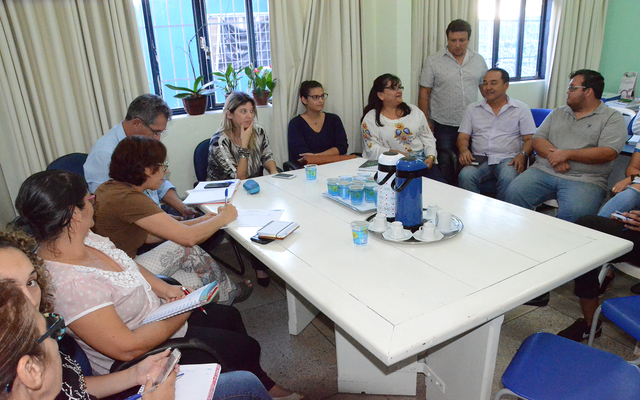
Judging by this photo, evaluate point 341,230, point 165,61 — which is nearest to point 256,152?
point 165,61

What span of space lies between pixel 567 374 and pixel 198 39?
132 inches

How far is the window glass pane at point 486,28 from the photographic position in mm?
4621

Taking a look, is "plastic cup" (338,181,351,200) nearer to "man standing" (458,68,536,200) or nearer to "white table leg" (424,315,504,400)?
"white table leg" (424,315,504,400)

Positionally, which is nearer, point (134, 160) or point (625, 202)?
point (134, 160)

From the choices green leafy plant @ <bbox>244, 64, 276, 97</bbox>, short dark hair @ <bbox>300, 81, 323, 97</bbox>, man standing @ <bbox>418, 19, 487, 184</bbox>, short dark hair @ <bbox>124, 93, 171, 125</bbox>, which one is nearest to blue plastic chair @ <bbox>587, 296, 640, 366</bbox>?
man standing @ <bbox>418, 19, 487, 184</bbox>

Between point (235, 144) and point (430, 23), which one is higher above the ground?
point (430, 23)

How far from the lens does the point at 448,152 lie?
342 centimetres

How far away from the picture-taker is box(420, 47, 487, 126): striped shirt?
12.2 ft

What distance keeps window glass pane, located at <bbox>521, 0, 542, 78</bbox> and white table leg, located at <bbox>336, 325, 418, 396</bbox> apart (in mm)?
4554

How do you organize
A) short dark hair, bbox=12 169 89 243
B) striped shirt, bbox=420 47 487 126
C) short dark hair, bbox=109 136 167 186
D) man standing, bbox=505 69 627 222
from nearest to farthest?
short dark hair, bbox=12 169 89 243 → short dark hair, bbox=109 136 167 186 → man standing, bbox=505 69 627 222 → striped shirt, bbox=420 47 487 126

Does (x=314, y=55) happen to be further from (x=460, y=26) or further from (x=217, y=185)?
(x=217, y=185)

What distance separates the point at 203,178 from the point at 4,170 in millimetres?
1267

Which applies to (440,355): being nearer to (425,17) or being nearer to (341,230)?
(341,230)

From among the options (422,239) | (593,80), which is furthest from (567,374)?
(593,80)
